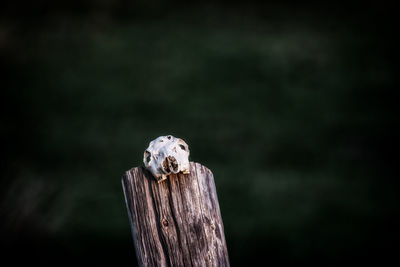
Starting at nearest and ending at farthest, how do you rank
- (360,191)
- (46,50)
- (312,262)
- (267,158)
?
1. (312,262)
2. (360,191)
3. (267,158)
4. (46,50)

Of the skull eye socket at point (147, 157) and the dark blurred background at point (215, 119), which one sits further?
the dark blurred background at point (215, 119)

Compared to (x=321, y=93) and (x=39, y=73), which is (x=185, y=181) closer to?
(x=321, y=93)

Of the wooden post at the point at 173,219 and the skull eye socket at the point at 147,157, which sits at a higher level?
the skull eye socket at the point at 147,157

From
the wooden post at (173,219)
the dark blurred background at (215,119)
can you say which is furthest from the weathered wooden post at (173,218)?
the dark blurred background at (215,119)

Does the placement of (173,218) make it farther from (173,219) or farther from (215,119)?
(215,119)

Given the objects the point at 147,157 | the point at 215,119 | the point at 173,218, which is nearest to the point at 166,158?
the point at 147,157

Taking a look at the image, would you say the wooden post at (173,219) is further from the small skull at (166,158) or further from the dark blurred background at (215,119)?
the dark blurred background at (215,119)

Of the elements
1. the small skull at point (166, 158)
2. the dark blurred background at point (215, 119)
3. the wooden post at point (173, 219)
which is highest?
the dark blurred background at point (215, 119)

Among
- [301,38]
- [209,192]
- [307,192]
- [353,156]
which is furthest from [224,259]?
[301,38]
